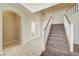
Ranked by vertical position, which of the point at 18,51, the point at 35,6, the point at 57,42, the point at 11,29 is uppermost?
the point at 35,6

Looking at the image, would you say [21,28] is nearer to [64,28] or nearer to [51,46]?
[51,46]

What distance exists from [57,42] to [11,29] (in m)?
0.87

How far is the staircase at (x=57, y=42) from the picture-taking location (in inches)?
62.2

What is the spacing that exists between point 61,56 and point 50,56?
0.60 feet

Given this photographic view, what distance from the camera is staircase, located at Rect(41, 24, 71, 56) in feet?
5.18

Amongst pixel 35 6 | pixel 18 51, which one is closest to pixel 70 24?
pixel 35 6

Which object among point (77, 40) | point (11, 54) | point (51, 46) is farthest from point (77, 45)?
point (11, 54)

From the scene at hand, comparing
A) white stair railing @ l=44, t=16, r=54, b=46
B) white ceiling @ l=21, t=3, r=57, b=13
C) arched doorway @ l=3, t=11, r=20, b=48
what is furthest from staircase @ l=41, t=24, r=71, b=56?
arched doorway @ l=3, t=11, r=20, b=48

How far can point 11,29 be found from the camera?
170cm

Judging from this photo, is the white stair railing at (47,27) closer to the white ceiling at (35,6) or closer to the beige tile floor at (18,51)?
the white ceiling at (35,6)

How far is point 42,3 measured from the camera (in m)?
1.65

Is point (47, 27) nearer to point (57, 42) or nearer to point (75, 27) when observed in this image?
point (57, 42)

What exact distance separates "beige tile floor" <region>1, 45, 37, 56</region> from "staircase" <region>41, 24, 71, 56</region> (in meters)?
0.26

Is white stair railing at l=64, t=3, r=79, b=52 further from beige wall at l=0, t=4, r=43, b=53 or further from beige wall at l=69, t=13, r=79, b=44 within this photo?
beige wall at l=0, t=4, r=43, b=53
